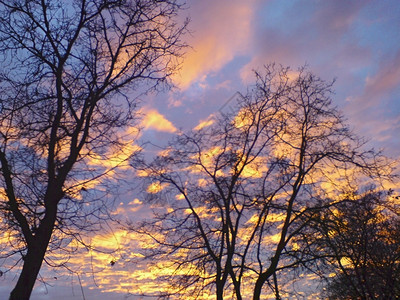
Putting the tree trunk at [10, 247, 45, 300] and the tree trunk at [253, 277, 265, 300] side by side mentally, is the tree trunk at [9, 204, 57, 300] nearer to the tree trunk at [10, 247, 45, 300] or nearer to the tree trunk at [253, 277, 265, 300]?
the tree trunk at [10, 247, 45, 300]

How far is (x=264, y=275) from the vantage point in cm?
1552

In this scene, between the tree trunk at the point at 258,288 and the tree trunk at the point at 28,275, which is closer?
the tree trunk at the point at 28,275

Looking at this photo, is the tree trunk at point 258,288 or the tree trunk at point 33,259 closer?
the tree trunk at point 33,259

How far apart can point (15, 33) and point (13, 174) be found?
134 inches

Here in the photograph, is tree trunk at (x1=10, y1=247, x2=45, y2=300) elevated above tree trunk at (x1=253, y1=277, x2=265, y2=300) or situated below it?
below

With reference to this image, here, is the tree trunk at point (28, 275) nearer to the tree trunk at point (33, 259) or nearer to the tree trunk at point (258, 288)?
Answer: the tree trunk at point (33, 259)

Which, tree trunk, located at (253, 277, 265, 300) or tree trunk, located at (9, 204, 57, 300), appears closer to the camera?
tree trunk, located at (9, 204, 57, 300)

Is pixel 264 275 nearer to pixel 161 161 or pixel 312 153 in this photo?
pixel 312 153

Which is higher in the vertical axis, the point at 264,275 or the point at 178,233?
the point at 178,233

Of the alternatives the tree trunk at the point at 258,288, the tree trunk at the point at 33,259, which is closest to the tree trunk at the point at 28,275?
the tree trunk at the point at 33,259

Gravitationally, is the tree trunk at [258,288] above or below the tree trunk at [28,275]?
above

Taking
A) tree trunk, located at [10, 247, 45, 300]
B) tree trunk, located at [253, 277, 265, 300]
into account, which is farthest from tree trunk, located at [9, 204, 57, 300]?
tree trunk, located at [253, 277, 265, 300]

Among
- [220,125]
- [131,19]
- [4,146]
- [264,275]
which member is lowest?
[264,275]

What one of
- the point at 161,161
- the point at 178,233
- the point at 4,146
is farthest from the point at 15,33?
the point at 178,233
